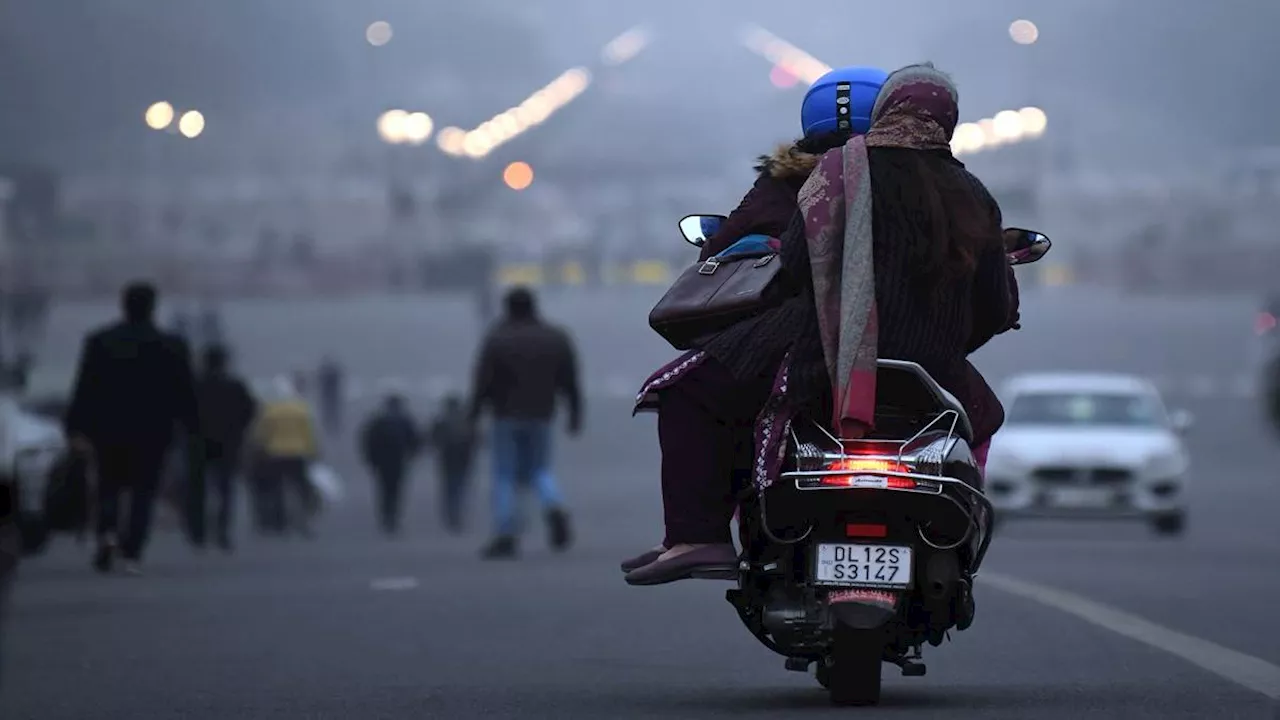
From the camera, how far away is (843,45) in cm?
17400

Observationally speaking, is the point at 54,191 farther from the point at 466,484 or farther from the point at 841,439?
the point at 841,439

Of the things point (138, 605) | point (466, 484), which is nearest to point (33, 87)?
point (466, 484)

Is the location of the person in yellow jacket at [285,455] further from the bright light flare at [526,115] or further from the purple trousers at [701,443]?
the bright light flare at [526,115]

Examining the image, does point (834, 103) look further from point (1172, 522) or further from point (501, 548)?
point (1172, 522)

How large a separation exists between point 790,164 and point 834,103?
26cm

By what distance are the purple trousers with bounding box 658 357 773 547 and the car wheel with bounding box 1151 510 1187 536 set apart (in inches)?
721

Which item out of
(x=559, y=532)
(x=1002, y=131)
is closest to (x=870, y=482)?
(x=559, y=532)

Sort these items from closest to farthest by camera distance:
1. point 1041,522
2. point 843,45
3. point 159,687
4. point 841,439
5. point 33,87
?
point 841,439 < point 159,687 < point 1041,522 < point 33,87 < point 843,45

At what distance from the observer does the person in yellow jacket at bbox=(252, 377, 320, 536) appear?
101 feet

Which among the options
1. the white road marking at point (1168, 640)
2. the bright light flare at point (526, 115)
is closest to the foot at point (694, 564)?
the white road marking at point (1168, 640)

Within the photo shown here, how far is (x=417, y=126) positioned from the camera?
98.4m

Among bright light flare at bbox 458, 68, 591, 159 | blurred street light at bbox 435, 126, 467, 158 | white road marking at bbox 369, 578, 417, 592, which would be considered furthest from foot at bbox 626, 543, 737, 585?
bright light flare at bbox 458, 68, 591, 159

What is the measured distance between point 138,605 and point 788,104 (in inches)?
5485

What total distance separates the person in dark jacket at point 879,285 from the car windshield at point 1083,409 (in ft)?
64.5
